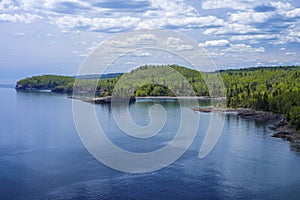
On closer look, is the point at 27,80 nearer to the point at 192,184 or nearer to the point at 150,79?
the point at 150,79

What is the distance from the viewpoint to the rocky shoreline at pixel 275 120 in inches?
837

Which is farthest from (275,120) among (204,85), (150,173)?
(204,85)

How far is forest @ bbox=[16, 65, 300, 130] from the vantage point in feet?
117

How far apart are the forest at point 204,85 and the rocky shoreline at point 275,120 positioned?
1.06m

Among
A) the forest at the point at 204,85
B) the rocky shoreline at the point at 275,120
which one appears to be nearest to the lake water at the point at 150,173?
the rocky shoreline at the point at 275,120

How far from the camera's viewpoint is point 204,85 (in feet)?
174

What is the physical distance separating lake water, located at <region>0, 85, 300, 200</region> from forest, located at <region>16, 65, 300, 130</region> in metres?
12.8

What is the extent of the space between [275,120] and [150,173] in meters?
17.2

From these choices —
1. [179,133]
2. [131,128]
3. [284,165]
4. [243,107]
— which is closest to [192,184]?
[284,165]

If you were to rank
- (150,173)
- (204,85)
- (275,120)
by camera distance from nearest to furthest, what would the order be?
(150,173), (275,120), (204,85)

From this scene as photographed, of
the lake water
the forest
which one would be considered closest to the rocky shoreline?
the lake water

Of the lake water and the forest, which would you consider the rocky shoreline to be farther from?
the forest

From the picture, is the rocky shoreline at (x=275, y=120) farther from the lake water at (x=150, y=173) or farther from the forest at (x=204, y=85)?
the forest at (x=204, y=85)

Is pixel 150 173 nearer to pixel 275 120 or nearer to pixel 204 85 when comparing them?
pixel 275 120
